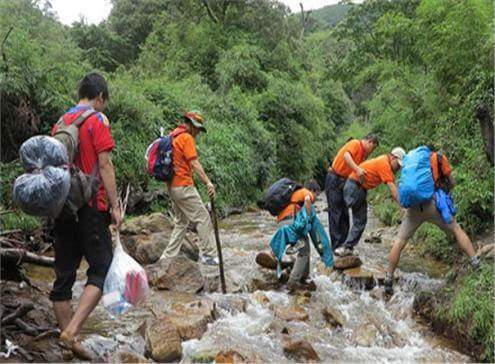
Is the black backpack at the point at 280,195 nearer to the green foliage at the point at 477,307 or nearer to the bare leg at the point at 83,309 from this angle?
the green foliage at the point at 477,307

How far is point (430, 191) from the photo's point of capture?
6.00 m

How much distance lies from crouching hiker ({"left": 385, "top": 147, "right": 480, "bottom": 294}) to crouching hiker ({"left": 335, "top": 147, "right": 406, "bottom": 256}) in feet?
2.68

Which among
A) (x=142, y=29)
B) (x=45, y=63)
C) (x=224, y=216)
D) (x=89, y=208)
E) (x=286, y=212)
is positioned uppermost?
(x=142, y=29)

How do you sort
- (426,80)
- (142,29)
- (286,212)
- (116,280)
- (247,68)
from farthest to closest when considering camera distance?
(142,29)
(247,68)
(426,80)
(286,212)
(116,280)

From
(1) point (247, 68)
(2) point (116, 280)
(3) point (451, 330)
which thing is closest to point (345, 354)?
(3) point (451, 330)

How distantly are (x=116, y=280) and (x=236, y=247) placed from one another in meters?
5.65

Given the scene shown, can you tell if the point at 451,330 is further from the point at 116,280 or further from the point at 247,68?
the point at 247,68

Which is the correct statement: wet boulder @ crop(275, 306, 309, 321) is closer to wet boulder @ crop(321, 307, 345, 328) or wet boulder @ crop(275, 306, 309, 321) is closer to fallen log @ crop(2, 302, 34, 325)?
wet boulder @ crop(321, 307, 345, 328)

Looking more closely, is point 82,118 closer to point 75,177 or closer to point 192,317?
point 75,177

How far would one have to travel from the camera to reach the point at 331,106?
124 ft

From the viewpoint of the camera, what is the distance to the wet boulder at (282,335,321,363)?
4.90 m

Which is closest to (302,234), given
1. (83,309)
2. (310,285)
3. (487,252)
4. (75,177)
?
(310,285)

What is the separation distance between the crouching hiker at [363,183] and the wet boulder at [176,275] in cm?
244

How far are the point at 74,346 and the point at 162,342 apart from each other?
34.9 inches
